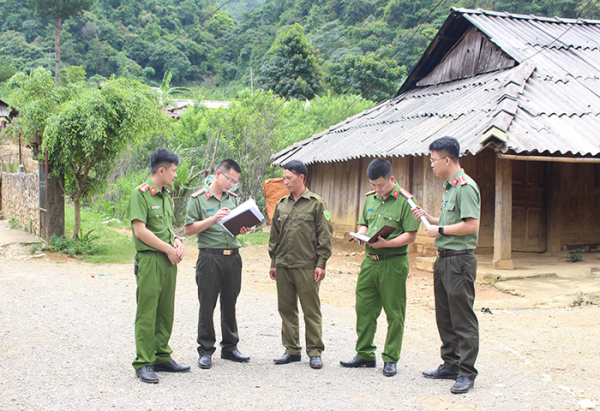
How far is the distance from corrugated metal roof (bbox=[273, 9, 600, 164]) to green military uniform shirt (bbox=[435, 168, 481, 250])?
174 inches

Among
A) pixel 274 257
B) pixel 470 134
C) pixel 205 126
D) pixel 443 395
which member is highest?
pixel 205 126

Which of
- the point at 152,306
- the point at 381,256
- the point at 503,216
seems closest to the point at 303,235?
the point at 381,256

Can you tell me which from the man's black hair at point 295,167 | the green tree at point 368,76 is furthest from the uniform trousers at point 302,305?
the green tree at point 368,76

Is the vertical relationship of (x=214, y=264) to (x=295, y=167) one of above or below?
below

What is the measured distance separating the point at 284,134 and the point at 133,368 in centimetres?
1543

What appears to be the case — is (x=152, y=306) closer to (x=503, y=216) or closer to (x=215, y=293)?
(x=215, y=293)

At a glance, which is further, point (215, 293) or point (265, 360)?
point (265, 360)

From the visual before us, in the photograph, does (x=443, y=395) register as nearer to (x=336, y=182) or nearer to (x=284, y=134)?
(x=336, y=182)

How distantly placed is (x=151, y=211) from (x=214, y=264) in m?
0.75

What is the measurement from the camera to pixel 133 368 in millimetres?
4414

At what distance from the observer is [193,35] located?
4938cm

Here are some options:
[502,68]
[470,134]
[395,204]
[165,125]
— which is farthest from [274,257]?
[502,68]

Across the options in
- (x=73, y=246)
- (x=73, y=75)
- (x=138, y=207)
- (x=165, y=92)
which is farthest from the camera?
(x=73, y=75)

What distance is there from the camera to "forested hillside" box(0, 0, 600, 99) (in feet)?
124
